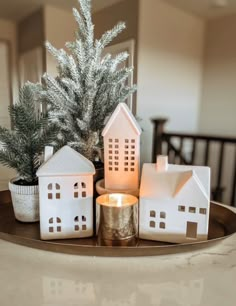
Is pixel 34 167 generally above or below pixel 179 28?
below

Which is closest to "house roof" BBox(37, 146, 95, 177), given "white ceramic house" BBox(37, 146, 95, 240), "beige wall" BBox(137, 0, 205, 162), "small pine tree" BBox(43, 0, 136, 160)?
"white ceramic house" BBox(37, 146, 95, 240)

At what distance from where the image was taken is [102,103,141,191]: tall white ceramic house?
2.15ft

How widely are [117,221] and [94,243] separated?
92 mm

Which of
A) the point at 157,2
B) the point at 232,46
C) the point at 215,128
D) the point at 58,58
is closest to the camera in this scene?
the point at 58,58

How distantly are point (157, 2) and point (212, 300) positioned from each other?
9.05 feet

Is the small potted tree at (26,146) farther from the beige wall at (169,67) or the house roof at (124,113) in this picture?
the beige wall at (169,67)

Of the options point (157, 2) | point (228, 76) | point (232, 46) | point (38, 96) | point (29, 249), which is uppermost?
point (157, 2)

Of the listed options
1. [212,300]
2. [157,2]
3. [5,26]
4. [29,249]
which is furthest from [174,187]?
[5,26]

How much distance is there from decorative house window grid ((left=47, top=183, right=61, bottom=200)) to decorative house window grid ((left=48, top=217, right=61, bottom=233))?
5 cm

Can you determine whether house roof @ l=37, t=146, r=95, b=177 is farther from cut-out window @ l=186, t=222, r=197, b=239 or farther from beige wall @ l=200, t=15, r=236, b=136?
beige wall @ l=200, t=15, r=236, b=136

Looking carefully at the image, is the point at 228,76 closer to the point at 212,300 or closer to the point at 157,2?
the point at 157,2

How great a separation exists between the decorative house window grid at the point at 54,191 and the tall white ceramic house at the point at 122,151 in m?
0.12

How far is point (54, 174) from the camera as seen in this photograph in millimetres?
621

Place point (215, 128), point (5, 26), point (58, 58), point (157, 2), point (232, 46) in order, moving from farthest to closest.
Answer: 1. point (215, 128)
2. point (232, 46)
3. point (5, 26)
4. point (157, 2)
5. point (58, 58)
